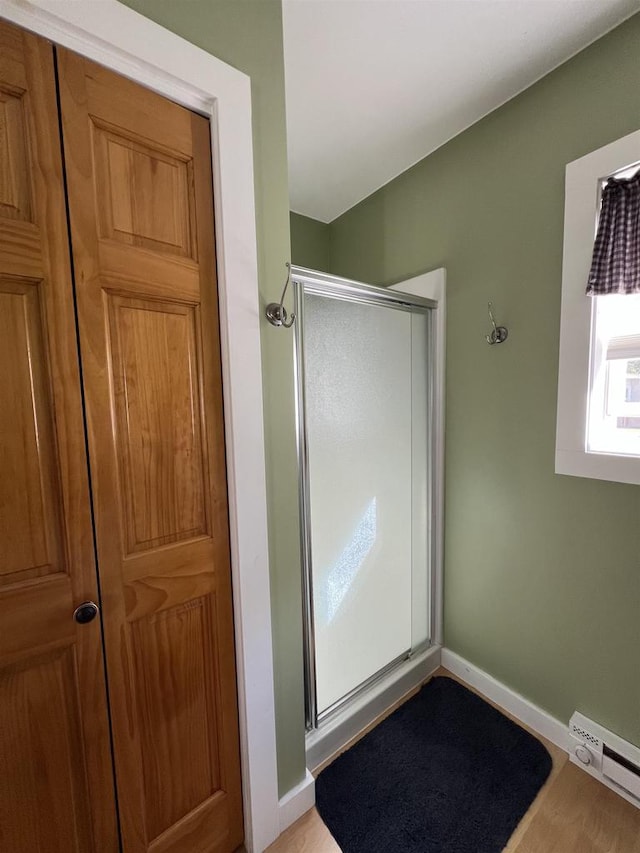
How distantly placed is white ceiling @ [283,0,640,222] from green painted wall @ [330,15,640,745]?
0.09m

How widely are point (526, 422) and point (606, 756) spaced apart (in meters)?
1.17

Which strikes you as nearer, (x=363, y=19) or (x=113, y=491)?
(x=113, y=491)

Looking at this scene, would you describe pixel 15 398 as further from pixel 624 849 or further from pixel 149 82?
pixel 624 849

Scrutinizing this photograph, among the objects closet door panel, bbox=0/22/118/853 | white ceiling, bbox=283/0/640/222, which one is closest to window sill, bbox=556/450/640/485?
white ceiling, bbox=283/0/640/222

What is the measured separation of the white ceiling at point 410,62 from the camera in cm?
101

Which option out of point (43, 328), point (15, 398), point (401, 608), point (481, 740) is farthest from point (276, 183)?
point (481, 740)

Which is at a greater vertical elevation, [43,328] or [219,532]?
[43,328]

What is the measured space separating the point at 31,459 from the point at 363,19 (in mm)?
1484

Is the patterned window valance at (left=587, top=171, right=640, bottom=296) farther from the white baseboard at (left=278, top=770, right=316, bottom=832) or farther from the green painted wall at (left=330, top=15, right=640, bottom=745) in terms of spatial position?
the white baseboard at (left=278, top=770, right=316, bottom=832)

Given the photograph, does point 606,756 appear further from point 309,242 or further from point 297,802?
point 309,242

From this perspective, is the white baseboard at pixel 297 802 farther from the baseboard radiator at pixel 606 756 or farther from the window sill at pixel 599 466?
the window sill at pixel 599 466

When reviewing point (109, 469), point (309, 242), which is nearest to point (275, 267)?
point (109, 469)

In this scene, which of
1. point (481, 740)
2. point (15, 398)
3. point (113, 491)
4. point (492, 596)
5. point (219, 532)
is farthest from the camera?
point (492, 596)

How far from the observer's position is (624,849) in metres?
1.03
